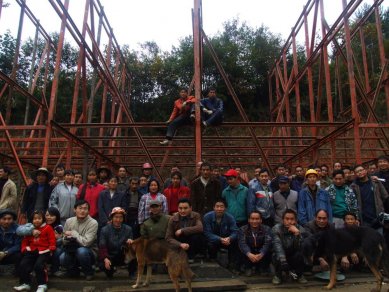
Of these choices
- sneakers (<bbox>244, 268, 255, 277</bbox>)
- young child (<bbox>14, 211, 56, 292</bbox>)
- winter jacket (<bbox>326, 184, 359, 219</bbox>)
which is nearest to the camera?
young child (<bbox>14, 211, 56, 292</bbox>)

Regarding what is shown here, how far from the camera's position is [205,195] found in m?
6.25

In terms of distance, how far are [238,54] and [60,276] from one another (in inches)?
813

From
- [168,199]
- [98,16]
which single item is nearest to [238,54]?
[98,16]

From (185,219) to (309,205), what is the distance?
1976mm

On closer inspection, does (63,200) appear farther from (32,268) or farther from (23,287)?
(23,287)

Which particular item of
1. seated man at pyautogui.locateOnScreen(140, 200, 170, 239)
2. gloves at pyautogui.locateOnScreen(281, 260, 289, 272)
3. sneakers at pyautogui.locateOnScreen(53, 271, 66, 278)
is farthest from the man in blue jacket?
sneakers at pyautogui.locateOnScreen(53, 271, 66, 278)

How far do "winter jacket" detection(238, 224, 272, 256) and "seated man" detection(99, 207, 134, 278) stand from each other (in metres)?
1.67

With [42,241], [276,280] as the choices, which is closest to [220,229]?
[276,280]

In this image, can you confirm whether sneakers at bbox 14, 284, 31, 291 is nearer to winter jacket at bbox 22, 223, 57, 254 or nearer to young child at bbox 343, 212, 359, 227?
winter jacket at bbox 22, 223, 57, 254

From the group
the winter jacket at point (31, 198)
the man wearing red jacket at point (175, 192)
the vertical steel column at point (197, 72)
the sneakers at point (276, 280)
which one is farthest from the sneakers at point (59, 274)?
the sneakers at point (276, 280)

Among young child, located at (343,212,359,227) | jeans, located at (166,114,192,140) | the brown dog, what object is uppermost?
jeans, located at (166,114,192,140)

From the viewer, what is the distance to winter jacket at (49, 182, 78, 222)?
616 centimetres

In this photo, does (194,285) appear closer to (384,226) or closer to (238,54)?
(384,226)

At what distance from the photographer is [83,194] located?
20.3ft
